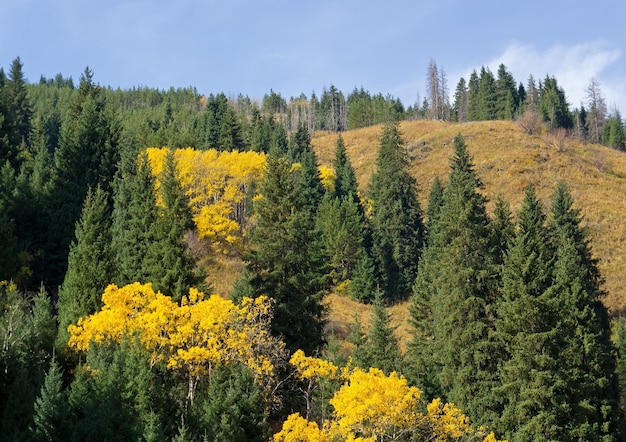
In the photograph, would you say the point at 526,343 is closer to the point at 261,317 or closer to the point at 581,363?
the point at 581,363

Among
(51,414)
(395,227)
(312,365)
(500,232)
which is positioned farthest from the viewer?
(395,227)

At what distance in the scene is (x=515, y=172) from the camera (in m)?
79.6

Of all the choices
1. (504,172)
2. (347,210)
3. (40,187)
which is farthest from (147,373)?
(504,172)

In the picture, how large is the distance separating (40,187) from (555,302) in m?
34.4

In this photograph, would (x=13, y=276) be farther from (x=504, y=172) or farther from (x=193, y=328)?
→ (x=504, y=172)

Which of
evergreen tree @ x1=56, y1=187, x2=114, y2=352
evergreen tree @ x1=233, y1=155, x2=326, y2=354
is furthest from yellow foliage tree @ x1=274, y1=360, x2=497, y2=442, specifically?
evergreen tree @ x1=56, y1=187, x2=114, y2=352

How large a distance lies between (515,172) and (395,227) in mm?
26370

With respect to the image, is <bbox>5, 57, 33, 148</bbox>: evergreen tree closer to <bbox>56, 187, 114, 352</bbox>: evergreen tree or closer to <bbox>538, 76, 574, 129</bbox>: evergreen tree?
<bbox>56, 187, 114, 352</bbox>: evergreen tree

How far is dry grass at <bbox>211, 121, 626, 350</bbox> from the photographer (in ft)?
179

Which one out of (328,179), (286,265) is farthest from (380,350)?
(328,179)

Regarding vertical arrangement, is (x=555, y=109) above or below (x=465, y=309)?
above

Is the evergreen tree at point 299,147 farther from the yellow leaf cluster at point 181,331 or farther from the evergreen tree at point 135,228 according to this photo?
the yellow leaf cluster at point 181,331

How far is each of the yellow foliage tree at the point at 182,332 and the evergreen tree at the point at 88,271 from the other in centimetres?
348

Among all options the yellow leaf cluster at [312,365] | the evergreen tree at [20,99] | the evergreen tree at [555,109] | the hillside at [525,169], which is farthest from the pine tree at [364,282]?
the evergreen tree at [555,109]
